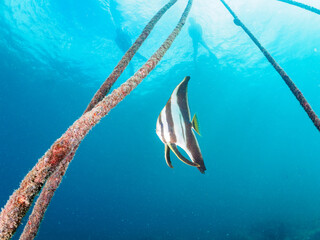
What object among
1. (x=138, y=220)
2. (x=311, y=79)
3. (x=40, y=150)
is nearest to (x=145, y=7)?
(x=311, y=79)

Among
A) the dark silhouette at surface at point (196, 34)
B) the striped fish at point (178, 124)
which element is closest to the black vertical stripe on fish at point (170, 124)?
the striped fish at point (178, 124)

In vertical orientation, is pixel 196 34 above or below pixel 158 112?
above

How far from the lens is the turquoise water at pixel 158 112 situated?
16.4 metres

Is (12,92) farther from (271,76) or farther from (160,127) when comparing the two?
(271,76)

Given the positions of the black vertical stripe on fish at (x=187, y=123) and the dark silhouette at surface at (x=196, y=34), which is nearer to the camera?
the black vertical stripe on fish at (x=187, y=123)

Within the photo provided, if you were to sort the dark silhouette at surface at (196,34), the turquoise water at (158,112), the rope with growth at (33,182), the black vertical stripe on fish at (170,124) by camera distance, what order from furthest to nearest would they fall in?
the turquoise water at (158,112)
the dark silhouette at surface at (196,34)
the black vertical stripe on fish at (170,124)
the rope with growth at (33,182)

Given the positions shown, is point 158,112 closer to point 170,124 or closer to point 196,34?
point 196,34

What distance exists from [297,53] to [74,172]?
5268 cm

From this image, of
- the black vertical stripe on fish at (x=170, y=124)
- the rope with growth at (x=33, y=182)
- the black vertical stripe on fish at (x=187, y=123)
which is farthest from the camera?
the black vertical stripe on fish at (x=170, y=124)

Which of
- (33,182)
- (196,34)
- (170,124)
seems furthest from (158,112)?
(33,182)

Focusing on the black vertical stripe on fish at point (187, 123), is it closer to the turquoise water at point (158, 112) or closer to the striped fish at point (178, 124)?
the striped fish at point (178, 124)

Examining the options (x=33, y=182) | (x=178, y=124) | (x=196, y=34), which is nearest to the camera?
(x=33, y=182)

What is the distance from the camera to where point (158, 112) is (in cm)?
3347

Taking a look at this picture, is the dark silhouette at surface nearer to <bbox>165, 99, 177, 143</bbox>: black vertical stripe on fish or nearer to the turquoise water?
the turquoise water
